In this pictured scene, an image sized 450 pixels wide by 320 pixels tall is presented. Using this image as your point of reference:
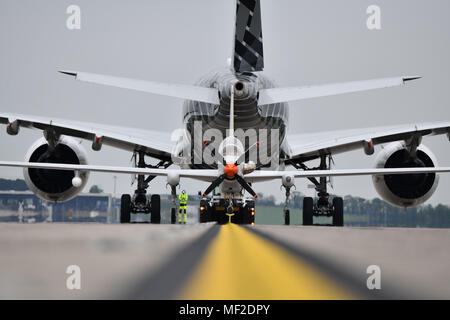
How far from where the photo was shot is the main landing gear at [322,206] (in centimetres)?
2169

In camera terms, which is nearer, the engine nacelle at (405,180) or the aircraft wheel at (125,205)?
the engine nacelle at (405,180)

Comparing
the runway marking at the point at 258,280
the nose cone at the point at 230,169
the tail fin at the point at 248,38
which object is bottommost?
the runway marking at the point at 258,280

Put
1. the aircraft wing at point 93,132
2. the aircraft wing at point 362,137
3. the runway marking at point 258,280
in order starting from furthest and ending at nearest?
the aircraft wing at point 362,137
the aircraft wing at point 93,132
the runway marking at point 258,280

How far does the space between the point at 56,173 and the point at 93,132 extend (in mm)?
2006

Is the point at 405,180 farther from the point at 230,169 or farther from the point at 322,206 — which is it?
the point at 230,169

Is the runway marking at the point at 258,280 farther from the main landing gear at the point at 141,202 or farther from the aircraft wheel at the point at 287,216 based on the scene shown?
the aircraft wheel at the point at 287,216

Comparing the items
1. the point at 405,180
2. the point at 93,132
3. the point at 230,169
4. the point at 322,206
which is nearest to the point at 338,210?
the point at 322,206

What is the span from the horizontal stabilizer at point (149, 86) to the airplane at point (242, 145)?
0.28 feet

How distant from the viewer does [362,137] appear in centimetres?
2125

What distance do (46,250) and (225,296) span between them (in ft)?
11.9

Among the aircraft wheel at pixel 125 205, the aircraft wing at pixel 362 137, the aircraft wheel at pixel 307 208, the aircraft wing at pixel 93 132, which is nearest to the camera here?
the aircraft wing at pixel 93 132

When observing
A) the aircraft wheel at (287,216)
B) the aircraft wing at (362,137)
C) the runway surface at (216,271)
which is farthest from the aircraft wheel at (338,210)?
the runway surface at (216,271)
